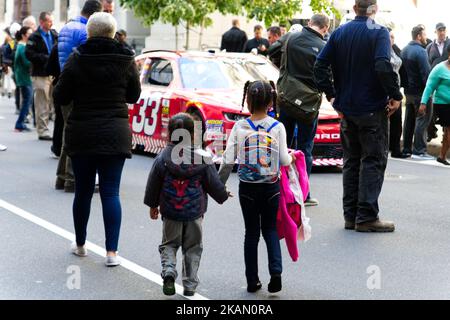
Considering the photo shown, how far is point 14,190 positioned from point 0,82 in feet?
67.6

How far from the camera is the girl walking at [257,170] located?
7.18 meters

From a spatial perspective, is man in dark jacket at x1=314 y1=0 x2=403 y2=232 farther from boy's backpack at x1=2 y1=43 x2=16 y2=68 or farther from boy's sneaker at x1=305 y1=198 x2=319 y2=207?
boy's backpack at x1=2 y1=43 x2=16 y2=68

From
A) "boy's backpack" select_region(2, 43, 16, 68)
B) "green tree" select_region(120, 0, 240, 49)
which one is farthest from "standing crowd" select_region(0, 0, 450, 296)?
"green tree" select_region(120, 0, 240, 49)

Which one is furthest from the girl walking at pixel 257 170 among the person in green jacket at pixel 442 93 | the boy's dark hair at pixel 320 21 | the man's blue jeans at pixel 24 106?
the man's blue jeans at pixel 24 106

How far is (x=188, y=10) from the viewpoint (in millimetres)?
22984

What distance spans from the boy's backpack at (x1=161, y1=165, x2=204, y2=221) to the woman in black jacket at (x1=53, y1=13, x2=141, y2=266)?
3.43ft

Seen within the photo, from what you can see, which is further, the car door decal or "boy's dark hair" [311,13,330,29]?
the car door decal

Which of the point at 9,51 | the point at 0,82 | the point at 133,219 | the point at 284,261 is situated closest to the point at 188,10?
the point at 9,51

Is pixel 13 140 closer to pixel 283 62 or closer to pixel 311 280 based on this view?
pixel 283 62

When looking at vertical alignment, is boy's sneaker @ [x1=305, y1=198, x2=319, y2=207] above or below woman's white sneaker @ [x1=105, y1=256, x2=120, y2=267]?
below

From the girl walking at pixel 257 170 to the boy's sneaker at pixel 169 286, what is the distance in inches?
20.9

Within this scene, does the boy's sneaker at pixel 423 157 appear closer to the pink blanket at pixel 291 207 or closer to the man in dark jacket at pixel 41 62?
the man in dark jacket at pixel 41 62

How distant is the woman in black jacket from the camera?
8016 mm

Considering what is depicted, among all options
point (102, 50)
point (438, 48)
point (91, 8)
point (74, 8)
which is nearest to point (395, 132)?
point (438, 48)
